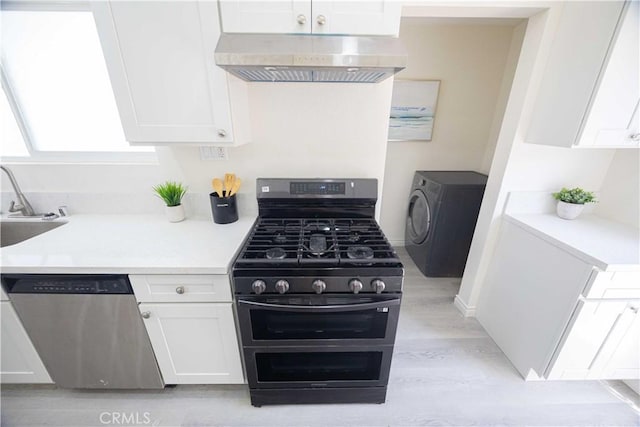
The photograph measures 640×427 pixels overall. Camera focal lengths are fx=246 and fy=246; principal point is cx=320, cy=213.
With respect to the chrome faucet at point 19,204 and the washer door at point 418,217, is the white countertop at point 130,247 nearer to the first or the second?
the chrome faucet at point 19,204

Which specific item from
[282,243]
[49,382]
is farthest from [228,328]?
[49,382]

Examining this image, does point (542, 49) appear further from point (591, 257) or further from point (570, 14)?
point (591, 257)

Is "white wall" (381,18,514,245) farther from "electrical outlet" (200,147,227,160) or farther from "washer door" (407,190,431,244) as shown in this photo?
"electrical outlet" (200,147,227,160)

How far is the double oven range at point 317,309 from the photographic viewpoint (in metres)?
1.06

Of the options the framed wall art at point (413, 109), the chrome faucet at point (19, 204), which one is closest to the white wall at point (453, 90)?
the framed wall art at point (413, 109)

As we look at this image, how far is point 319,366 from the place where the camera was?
128 centimetres

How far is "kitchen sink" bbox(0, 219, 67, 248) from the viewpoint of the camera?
61.7 inches

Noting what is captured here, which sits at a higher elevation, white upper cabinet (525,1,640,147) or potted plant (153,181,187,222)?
white upper cabinet (525,1,640,147)

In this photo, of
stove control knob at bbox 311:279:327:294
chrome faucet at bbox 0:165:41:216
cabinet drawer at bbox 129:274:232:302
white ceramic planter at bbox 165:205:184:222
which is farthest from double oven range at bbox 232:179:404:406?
chrome faucet at bbox 0:165:41:216

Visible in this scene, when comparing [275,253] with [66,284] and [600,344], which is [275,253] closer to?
[66,284]

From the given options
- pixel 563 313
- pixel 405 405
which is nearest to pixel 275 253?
pixel 405 405

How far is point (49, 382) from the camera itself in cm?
140

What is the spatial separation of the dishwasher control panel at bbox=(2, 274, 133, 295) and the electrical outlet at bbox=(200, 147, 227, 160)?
0.81 meters

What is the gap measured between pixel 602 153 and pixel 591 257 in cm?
86
